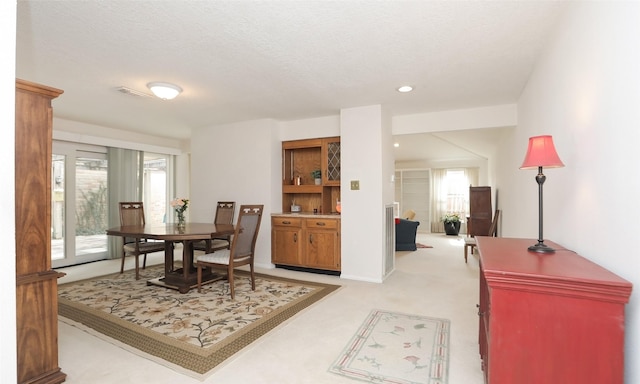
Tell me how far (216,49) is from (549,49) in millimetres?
2556

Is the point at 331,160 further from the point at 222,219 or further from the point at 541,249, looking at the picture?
the point at 541,249

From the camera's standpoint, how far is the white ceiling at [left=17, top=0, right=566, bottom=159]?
199cm

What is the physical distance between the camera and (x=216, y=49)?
8.28 ft

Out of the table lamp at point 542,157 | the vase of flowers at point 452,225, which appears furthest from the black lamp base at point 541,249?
the vase of flowers at point 452,225

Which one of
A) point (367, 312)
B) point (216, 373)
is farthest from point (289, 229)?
point (216, 373)

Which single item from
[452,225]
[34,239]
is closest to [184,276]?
[34,239]

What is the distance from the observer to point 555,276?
1.20 meters

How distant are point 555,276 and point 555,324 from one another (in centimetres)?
19

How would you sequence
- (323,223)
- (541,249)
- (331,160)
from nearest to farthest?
1. (541,249)
2. (323,223)
3. (331,160)

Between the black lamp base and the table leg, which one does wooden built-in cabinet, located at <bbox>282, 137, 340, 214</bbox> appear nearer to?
the table leg

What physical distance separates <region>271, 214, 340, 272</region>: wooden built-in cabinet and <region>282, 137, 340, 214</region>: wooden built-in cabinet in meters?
0.46

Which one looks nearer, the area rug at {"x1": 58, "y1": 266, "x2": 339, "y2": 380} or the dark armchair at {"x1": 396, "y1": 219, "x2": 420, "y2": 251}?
the area rug at {"x1": 58, "y1": 266, "x2": 339, "y2": 380}

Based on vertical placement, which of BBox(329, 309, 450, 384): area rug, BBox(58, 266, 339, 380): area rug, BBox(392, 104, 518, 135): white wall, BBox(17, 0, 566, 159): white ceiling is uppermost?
BBox(17, 0, 566, 159): white ceiling
